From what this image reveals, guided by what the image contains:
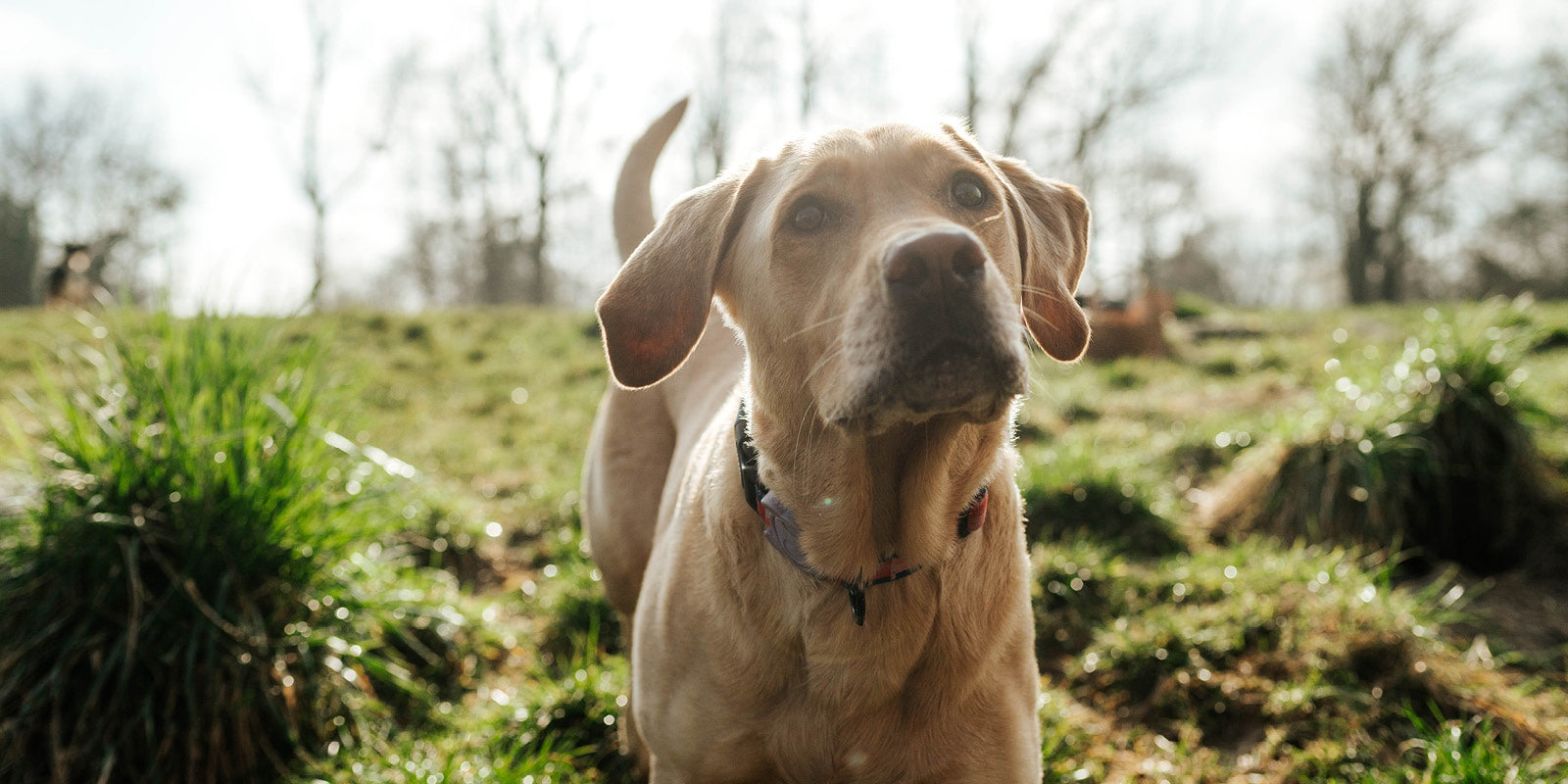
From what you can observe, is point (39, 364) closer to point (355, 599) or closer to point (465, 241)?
point (355, 599)

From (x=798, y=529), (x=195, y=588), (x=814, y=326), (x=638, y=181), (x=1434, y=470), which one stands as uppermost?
(x=638, y=181)

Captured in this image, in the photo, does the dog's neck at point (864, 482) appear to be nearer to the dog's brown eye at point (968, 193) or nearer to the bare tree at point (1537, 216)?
the dog's brown eye at point (968, 193)

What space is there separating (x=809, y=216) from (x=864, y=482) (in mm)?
602

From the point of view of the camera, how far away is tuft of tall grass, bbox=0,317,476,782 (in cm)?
278

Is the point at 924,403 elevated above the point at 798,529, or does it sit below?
above

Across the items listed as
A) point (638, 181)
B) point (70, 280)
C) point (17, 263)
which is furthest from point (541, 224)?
point (638, 181)

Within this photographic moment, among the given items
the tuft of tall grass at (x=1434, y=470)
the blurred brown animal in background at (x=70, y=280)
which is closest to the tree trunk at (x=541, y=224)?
the blurred brown animal in background at (x=70, y=280)

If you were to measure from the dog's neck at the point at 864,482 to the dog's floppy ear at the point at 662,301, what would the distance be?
290 millimetres

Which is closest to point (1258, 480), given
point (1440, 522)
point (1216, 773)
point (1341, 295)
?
point (1440, 522)

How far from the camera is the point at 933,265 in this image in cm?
153

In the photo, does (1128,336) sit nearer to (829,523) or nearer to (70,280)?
(829,523)

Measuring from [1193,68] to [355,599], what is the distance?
26579 mm

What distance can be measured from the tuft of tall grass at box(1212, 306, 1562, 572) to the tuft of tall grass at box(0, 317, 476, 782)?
4.12m

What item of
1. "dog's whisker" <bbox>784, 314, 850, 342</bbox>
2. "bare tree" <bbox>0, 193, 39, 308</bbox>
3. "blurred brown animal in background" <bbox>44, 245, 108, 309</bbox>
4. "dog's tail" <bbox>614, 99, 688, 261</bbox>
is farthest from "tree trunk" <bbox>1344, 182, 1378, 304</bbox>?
"bare tree" <bbox>0, 193, 39, 308</bbox>
